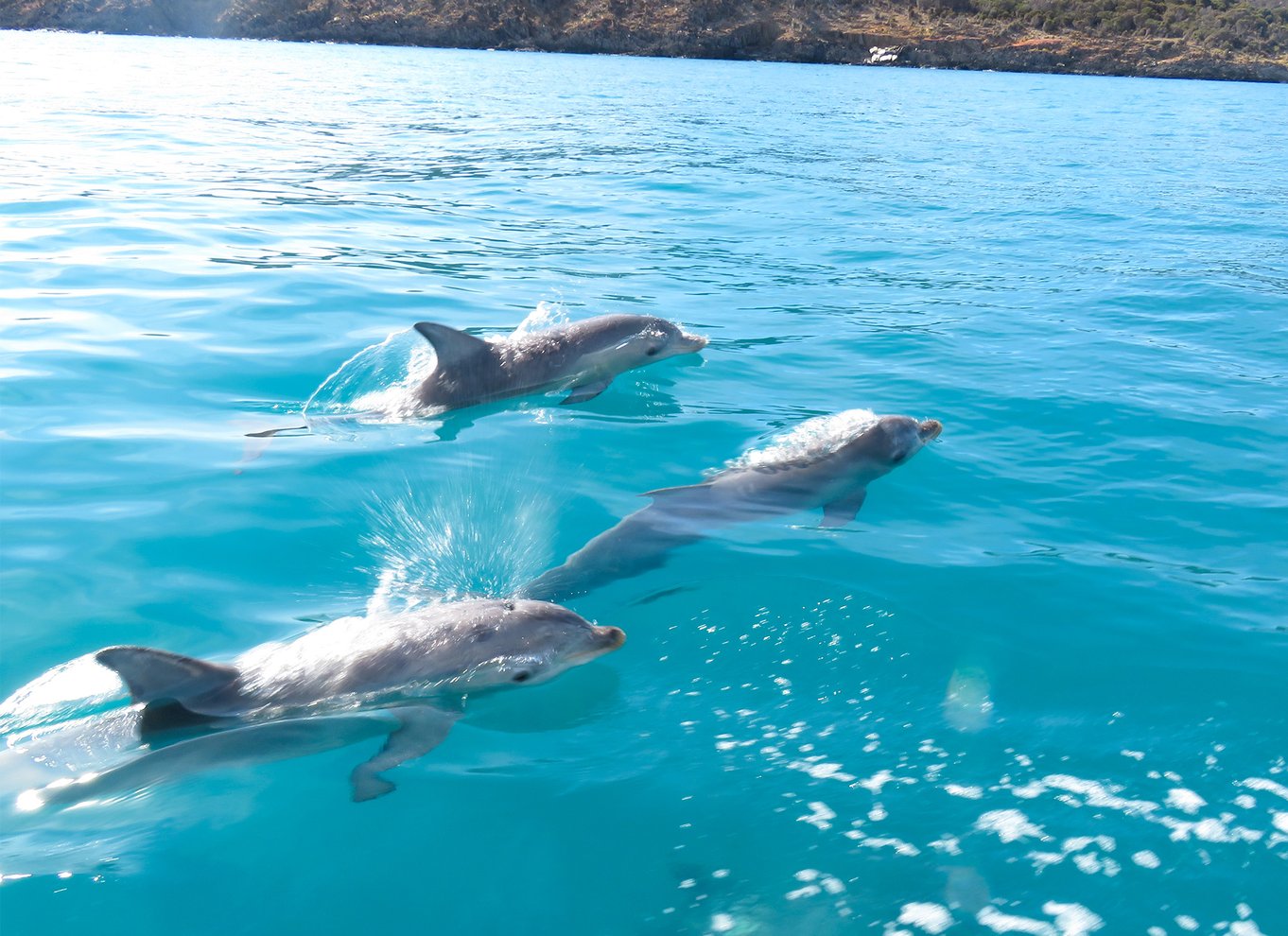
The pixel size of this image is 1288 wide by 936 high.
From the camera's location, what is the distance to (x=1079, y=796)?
4445 mm

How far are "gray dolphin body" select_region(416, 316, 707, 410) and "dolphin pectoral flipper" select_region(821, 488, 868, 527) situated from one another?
2.73 meters

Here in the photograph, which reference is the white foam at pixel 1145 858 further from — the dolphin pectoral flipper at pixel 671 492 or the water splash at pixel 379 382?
the water splash at pixel 379 382

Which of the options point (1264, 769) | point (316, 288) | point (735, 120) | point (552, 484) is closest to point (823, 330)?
point (552, 484)

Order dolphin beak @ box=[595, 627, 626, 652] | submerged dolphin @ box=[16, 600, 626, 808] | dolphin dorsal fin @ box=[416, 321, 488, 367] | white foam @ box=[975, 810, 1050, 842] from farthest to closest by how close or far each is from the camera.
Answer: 1. dolphin dorsal fin @ box=[416, 321, 488, 367]
2. dolphin beak @ box=[595, 627, 626, 652]
3. submerged dolphin @ box=[16, 600, 626, 808]
4. white foam @ box=[975, 810, 1050, 842]

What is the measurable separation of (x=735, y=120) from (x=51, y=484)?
32.3 m

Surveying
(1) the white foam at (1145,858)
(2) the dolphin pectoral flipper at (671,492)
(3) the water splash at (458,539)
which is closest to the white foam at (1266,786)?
(1) the white foam at (1145,858)

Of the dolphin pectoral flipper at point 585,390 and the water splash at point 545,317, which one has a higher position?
the water splash at point 545,317

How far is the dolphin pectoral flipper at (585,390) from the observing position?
30.1 feet

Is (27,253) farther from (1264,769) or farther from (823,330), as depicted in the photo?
(1264,769)

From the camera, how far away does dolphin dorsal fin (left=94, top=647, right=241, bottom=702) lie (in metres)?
4.41

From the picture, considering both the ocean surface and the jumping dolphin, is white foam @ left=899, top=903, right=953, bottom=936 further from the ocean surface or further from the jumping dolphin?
the jumping dolphin

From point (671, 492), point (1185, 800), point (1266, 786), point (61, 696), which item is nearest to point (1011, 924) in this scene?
point (1185, 800)

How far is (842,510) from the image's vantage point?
7.19m

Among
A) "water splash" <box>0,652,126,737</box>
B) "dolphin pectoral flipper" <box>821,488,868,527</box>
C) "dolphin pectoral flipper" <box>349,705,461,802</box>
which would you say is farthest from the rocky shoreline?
"water splash" <box>0,652,126,737</box>
